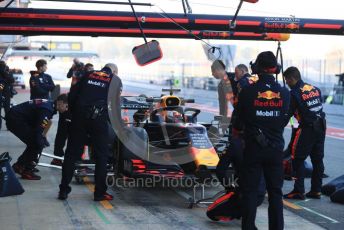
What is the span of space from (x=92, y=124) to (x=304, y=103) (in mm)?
2870

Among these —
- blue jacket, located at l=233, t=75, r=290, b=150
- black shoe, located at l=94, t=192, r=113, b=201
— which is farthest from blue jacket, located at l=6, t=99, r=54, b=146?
blue jacket, located at l=233, t=75, r=290, b=150

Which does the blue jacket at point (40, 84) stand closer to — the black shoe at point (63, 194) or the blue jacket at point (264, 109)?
the black shoe at point (63, 194)

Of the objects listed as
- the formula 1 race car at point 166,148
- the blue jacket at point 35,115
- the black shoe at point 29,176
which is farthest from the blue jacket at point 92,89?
the black shoe at point 29,176

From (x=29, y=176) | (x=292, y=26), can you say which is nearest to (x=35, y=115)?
(x=29, y=176)

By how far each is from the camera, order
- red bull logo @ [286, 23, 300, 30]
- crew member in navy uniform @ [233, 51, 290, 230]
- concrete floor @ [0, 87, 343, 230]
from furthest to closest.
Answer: red bull logo @ [286, 23, 300, 30]
concrete floor @ [0, 87, 343, 230]
crew member in navy uniform @ [233, 51, 290, 230]

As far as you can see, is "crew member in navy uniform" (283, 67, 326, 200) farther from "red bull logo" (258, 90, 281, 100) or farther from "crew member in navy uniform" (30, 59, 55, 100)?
"crew member in navy uniform" (30, 59, 55, 100)

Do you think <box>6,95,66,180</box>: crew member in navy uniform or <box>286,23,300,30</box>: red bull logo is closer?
<box>6,95,66,180</box>: crew member in navy uniform

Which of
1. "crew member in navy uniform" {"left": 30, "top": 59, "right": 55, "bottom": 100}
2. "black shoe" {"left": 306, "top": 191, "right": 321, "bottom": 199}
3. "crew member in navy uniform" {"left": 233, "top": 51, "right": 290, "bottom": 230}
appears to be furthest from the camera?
"crew member in navy uniform" {"left": 30, "top": 59, "right": 55, "bottom": 100}

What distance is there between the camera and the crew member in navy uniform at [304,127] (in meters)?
8.30

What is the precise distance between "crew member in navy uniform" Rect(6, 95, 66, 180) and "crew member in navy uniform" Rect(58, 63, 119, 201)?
5.11ft

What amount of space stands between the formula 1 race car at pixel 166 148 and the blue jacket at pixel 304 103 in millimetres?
1283

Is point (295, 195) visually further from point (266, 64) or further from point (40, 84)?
point (40, 84)

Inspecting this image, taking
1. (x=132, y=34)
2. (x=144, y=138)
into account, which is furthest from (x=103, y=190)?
(x=132, y=34)

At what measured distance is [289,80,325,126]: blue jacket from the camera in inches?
327
